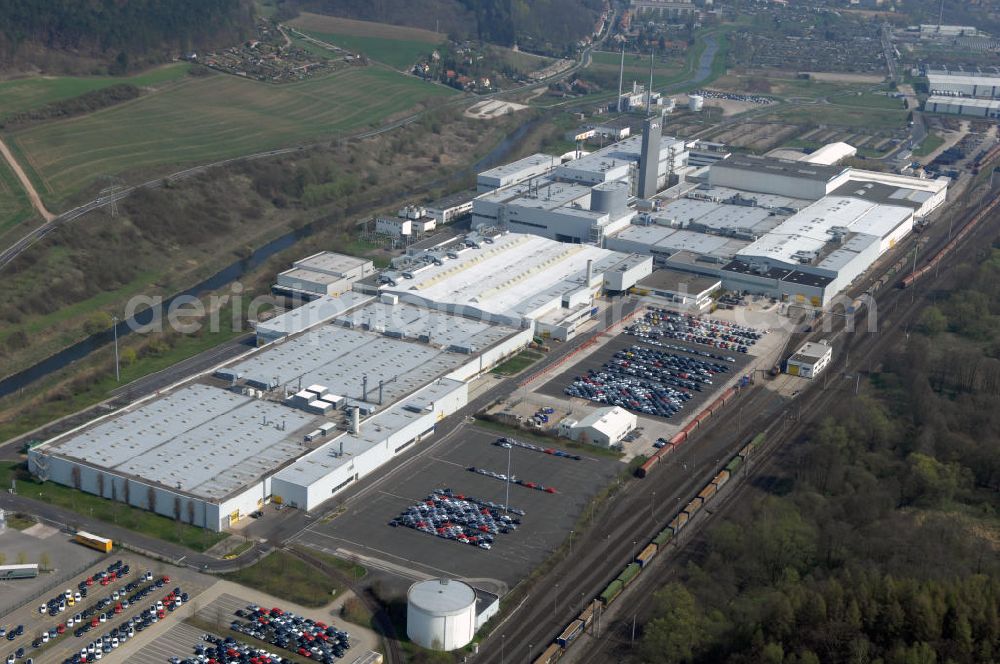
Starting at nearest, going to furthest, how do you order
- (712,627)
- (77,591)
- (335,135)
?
(712,627) < (77,591) < (335,135)

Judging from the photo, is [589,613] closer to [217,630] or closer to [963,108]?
[217,630]

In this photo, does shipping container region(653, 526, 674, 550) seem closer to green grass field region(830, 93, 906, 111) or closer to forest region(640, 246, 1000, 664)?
forest region(640, 246, 1000, 664)

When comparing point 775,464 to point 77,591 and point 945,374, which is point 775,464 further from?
point 77,591

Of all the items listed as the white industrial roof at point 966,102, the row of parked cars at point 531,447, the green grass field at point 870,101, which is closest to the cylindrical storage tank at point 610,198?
the row of parked cars at point 531,447

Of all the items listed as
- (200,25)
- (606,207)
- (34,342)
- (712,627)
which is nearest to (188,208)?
(34,342)

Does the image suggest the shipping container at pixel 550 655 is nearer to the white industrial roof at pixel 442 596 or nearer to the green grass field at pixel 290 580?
the white industrial roof at pixel 442 596

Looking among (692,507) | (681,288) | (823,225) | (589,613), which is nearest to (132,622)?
(589,613)
